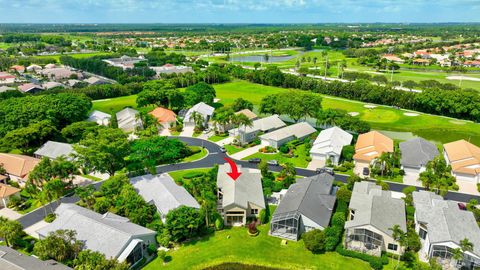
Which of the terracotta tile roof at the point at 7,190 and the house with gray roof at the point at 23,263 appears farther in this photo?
the terracotta tile roof at the point at 7,190

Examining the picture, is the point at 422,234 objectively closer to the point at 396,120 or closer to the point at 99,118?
the point at 396,120

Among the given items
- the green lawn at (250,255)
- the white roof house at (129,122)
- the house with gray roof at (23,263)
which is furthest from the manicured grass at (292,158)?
the house with gray roof at (23,263)

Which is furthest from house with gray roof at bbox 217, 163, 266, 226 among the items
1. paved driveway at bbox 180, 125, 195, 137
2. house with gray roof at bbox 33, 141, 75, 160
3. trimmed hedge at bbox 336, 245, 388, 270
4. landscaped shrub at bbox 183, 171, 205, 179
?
house with gray roof at bbox 33, 141, 75, 160

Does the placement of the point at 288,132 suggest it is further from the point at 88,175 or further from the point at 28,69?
the point at 28,69

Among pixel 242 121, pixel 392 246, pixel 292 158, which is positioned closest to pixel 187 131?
pixel 242 121

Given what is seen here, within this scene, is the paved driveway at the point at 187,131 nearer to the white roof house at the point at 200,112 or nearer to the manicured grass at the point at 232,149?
the white roof house at the point at 200,112

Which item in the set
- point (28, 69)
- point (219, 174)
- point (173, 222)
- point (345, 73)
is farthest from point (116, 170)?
point (28, 69)

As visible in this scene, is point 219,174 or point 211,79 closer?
point 219,174
